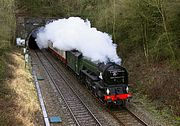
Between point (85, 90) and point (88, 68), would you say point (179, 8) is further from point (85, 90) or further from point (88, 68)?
point (85, 90)

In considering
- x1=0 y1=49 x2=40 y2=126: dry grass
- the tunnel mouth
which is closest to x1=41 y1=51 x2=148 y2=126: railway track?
x1=0 y1=49 x2=40 y2=126: dry grass

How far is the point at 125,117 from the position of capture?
666 inches

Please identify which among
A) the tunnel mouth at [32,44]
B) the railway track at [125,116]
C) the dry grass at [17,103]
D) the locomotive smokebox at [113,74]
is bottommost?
the railway track at [125,116]

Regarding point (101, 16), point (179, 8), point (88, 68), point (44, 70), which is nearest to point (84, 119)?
point (88, 68)

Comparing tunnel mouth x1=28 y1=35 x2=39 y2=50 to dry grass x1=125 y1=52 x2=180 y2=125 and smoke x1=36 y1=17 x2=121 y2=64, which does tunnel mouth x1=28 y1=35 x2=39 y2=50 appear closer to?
smoke x1=36 y1=17 x2=121 y2=64

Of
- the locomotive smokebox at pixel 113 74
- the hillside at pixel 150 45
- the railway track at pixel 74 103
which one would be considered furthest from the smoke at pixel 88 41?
the hillside at pixel 150 45

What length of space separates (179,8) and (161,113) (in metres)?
7.03

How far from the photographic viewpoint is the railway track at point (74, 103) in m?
16.2

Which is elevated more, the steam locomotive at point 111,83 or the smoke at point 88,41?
the smoke at point 88,41

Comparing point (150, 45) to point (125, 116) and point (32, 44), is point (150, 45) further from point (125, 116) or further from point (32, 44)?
point (32, 44)

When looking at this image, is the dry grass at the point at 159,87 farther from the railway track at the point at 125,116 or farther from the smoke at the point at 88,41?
the smoke at the point at 88,41

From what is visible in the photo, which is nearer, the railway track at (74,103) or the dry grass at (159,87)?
the railway track at (74,103)

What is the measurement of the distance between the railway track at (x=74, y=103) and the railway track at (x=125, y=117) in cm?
115

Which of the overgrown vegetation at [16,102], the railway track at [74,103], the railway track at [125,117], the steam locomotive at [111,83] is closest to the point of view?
the overgrown vegetation at [16,102]
